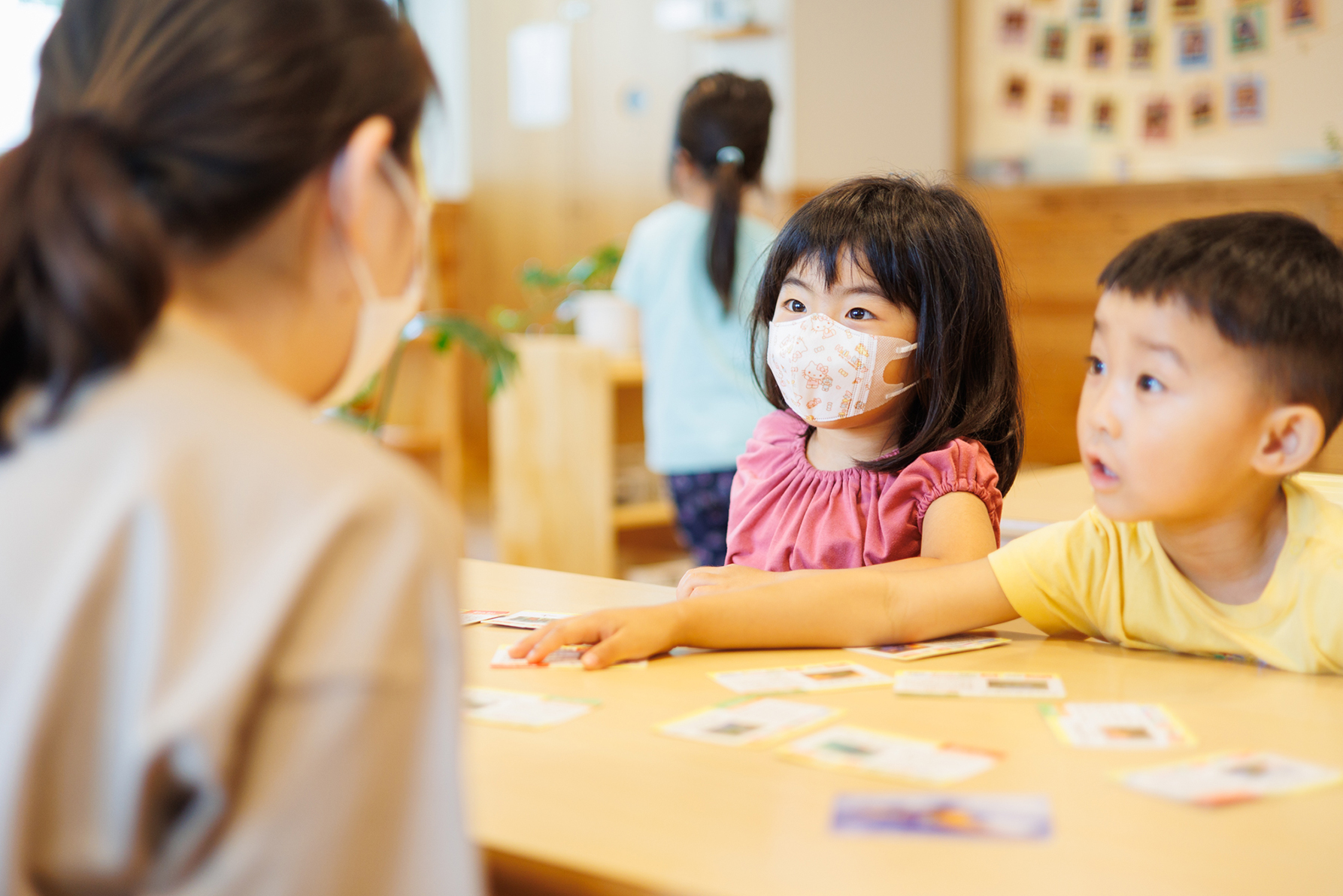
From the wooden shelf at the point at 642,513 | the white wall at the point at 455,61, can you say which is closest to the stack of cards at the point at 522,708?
the wooden shelf at the point at 642,513

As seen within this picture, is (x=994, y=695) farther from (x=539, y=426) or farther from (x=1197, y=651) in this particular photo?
(x=539, y=426)

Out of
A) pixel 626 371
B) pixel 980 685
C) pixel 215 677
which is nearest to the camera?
pixel 215 677

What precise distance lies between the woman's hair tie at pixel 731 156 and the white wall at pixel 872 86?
2.21 metres

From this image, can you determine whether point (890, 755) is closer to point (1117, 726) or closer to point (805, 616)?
point (1117, 726)

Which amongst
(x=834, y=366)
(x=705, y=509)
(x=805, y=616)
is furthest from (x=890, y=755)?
(x=705, y=509)

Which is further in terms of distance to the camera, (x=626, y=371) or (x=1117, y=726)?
(x=626, y=371)

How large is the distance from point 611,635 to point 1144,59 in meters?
4.69

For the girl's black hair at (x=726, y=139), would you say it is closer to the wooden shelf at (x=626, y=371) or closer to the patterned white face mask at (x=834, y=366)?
the wooden shelf at (x=626, y=371)

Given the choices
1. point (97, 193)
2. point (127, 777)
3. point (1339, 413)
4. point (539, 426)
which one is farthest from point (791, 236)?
point (539, 426)

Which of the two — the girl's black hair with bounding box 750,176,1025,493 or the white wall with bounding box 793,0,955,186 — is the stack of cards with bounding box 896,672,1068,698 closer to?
the girl's black hair with bounding box 750,176,1025,493

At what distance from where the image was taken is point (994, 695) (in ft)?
3.31

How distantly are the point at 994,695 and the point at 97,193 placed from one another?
0.74m

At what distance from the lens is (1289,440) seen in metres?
1.05

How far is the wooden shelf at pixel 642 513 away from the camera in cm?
436
